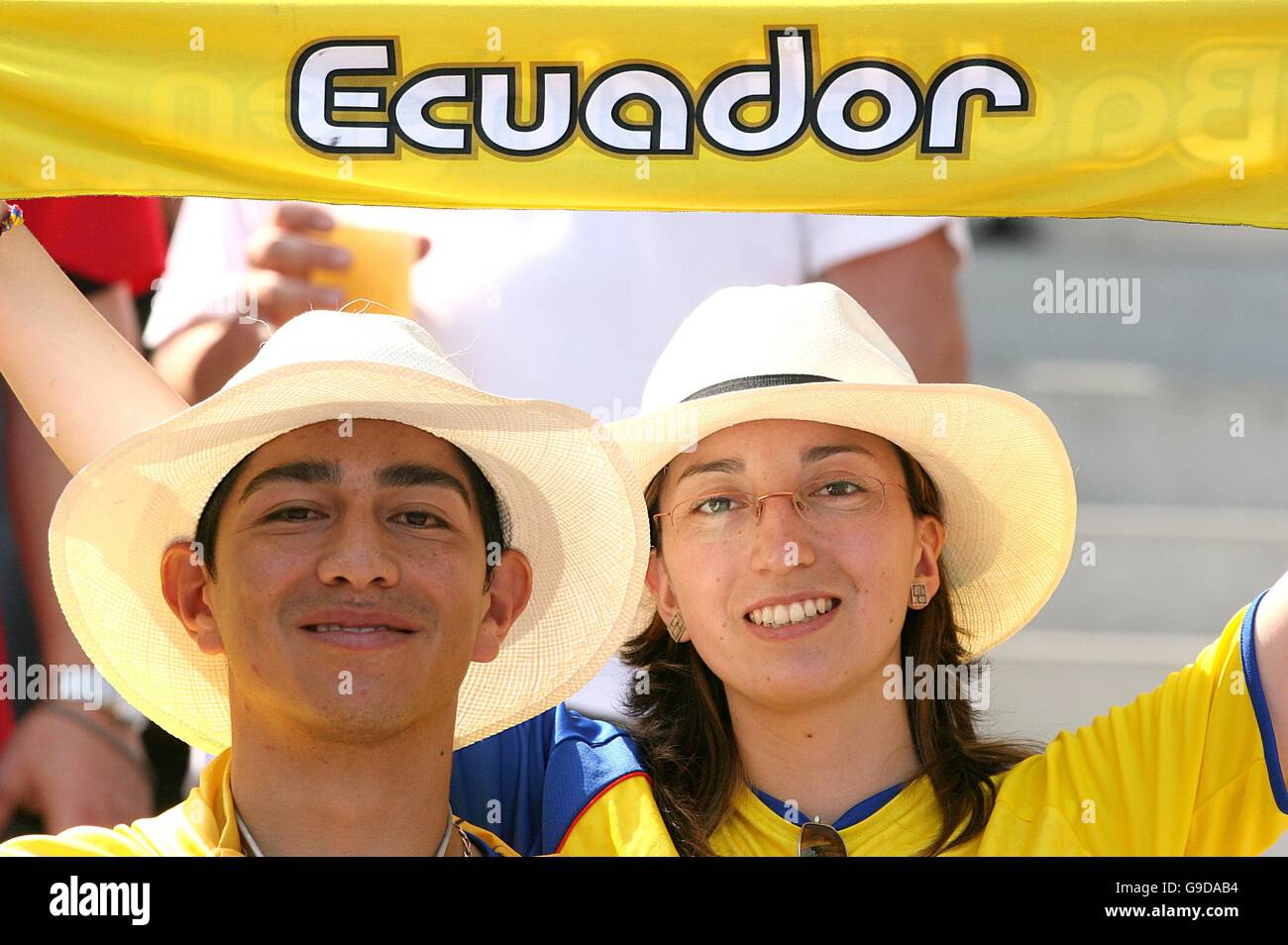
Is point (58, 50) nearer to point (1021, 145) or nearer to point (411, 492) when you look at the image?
point (411, 492)

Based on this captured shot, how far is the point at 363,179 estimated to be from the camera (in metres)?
2.50

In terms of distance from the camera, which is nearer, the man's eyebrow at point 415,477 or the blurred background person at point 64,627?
the man's eyebrow at point 415,477

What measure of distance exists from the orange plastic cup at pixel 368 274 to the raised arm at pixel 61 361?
1.82ft

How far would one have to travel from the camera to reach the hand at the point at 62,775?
9.91ft

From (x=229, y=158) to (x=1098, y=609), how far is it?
271 centimetres

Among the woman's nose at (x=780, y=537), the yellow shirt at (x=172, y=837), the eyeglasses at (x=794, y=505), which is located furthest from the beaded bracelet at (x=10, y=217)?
the woman's nose at (x=780, y=537)

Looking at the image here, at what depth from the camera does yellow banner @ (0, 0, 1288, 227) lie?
245 cm

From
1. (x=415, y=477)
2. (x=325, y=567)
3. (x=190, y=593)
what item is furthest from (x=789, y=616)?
(x=190, y=593)

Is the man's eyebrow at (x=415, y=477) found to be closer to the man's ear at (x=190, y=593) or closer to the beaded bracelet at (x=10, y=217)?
the man's ear at (x=190, y=593)

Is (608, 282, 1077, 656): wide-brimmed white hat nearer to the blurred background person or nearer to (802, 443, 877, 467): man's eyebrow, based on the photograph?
(802, 443, 877, 467): man's eyebrow

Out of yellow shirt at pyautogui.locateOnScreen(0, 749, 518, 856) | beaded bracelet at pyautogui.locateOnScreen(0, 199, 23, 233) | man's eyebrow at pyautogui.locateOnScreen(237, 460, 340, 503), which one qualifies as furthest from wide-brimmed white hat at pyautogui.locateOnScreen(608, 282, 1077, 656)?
beaded bracelet at pyautogui.locateOnScreen(0, 199, 23, 233)

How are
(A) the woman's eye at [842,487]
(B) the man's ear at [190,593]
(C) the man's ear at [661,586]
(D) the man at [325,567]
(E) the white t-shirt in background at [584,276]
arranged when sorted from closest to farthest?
(D) the man at [325,567] < (B) the man's ear at [190,593] < (A) the woman's eye at [842,487] < (C) the man's ear at [661,586] < (E) the white t-shirt in background at [584,276]
